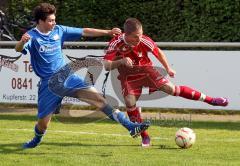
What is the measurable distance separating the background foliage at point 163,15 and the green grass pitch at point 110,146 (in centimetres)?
425

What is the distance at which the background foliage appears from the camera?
16422 millimetres

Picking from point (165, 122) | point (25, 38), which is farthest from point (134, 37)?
point (165, 122)

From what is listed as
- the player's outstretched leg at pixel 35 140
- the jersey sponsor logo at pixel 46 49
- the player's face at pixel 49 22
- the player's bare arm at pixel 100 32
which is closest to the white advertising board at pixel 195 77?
the player's bare arm at pixel 100 32

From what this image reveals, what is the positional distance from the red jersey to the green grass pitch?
3.93ft

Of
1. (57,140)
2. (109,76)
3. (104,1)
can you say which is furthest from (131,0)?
(57,140)

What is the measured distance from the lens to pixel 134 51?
380 inches

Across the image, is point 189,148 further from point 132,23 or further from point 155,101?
point 155,101

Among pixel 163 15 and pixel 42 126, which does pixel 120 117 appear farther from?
pixel 163 15

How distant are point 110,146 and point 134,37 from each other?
1.65m

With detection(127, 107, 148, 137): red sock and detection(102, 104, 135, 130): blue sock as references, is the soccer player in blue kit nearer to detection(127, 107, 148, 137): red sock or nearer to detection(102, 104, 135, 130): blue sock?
detection(102, 104, 135, 130): blue sock

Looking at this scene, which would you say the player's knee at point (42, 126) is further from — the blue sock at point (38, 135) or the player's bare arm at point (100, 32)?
the player's bare arm at point (100, 32)

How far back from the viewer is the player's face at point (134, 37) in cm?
929

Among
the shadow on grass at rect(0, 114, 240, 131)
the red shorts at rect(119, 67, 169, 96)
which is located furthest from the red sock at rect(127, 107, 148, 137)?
the shadow on grass at rect(0, 114, 240, 131)

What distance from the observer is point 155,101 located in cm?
1402
